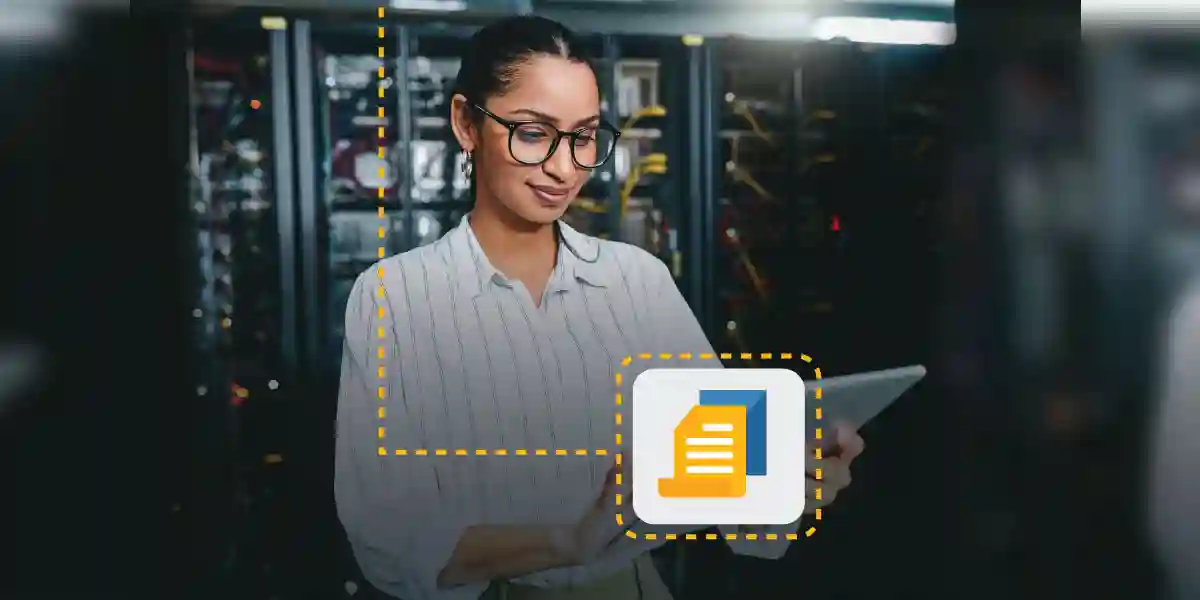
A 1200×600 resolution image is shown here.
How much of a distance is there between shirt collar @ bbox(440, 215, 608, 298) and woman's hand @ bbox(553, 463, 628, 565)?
20 centimetres

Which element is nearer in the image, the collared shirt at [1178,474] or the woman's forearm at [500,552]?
the woman's forearm at [500,552]

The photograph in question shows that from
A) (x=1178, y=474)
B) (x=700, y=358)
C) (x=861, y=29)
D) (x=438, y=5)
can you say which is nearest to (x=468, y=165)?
(x=438, y=5)

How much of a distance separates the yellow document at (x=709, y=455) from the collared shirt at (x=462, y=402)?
0.21 ft

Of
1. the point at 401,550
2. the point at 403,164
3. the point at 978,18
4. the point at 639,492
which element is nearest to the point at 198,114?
the point at 403,164

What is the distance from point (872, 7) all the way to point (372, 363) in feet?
2.12

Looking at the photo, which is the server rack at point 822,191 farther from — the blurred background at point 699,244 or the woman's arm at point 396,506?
the woman's arm at point 396,506

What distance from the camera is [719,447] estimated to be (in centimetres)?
78

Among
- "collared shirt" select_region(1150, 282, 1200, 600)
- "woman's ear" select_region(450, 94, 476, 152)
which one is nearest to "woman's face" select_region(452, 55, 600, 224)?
"woman's ear" select_region(450, 94, 476, 152)

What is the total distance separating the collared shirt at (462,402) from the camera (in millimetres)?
761

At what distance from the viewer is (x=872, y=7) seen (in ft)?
2.65

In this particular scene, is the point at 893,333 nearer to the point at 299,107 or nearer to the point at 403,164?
the point at 403,164

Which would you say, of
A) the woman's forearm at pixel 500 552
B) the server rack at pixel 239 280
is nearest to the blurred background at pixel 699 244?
the server rack at pixel 239 280

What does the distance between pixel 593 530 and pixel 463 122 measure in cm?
44

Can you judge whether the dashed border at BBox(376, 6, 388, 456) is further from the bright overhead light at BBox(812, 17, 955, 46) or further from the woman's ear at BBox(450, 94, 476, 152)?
the bright overhead light at BBox(812, 17, 955, 46)
